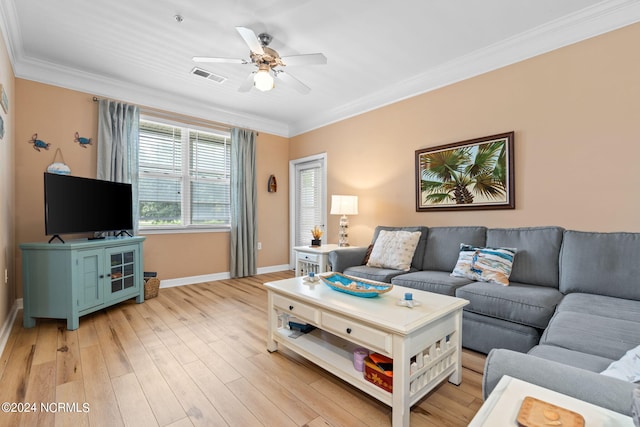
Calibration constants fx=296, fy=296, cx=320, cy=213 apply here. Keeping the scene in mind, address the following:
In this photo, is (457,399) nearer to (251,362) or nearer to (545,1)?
(251,362)

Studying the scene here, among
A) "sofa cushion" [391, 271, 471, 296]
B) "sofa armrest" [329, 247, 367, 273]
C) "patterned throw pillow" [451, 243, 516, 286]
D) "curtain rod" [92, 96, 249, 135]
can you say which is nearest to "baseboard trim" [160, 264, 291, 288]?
"sofa armrest" [329, 247, 367, 273]

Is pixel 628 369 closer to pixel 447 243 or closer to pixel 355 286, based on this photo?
pixel 355 286

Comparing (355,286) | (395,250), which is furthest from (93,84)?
(395,250)

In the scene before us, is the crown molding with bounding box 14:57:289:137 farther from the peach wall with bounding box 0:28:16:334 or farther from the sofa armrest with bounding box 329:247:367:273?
the sofa armrest with bounding box 329:247:367:273

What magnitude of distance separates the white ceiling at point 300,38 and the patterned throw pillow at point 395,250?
68.3 inches

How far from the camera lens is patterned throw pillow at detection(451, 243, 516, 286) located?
7.71 feet

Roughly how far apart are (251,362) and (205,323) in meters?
0.96

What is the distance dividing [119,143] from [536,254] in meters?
4.52

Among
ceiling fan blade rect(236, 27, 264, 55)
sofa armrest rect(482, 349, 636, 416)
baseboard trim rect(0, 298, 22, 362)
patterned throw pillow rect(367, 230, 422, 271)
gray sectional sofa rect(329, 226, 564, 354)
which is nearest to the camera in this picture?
sofa armrest rect(482, 349, 636, 416)

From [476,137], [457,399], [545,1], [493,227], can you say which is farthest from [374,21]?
[457,399]

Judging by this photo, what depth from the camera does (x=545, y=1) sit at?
224 cm

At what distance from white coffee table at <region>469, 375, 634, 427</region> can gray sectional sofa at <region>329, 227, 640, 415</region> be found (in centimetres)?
5

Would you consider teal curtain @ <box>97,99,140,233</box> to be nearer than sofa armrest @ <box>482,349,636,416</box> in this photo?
No

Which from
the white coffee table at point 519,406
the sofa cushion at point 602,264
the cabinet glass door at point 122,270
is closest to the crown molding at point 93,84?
the cabinet glass door at point 122,270
